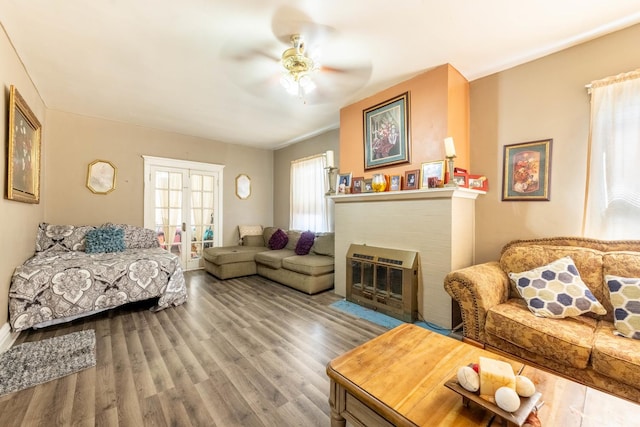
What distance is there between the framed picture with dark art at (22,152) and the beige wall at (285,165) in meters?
3.68

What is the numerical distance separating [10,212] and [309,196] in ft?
12.2

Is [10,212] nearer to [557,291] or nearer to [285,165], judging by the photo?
[285,165]

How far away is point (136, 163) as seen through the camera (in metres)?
4.40

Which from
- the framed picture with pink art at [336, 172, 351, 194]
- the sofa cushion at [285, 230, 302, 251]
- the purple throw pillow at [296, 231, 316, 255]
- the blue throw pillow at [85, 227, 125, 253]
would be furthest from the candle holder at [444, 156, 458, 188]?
the blue throw pillow at [85, 227, 125, 253]

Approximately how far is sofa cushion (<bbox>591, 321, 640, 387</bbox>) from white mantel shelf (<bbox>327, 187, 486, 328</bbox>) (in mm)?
1060

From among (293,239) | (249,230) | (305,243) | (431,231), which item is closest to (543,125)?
(431,231)

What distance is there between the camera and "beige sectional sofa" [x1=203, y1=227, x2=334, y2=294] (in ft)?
12.0

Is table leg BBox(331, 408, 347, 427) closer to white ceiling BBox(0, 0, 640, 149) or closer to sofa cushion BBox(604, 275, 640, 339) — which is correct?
sofa cushion BBox(604, 275, 640, 339)

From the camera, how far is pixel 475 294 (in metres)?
1.98

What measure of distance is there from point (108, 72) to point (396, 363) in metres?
3.71

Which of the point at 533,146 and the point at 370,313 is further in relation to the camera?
the point at 370,313

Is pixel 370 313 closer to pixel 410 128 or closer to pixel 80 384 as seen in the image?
pixel 410 128

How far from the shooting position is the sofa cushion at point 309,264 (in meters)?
3.60

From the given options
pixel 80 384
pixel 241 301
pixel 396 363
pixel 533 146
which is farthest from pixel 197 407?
pixel 533 146
